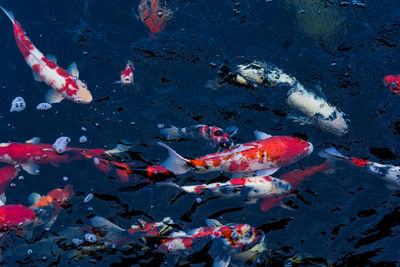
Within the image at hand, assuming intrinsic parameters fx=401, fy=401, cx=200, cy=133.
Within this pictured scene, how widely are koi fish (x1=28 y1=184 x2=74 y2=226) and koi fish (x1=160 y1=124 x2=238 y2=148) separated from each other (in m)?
1.75

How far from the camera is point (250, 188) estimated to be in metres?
5.87

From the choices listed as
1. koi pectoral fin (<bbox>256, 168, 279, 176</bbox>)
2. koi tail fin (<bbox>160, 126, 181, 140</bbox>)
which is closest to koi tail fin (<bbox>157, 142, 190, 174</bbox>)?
koi tail fin (<bbox>160, 126, 181, 140</bbox>)

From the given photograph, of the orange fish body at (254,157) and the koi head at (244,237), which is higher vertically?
the orange fish body at (254,157)

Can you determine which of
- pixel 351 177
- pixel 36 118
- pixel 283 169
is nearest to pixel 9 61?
pixel 36 118

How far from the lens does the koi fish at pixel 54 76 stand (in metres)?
6.96

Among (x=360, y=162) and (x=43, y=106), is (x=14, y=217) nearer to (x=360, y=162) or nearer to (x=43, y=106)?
(x=43, y=106)

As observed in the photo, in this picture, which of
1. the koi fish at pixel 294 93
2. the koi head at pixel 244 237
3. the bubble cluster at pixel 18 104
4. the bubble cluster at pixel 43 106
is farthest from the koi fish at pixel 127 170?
the koi fish at pixel 294 93

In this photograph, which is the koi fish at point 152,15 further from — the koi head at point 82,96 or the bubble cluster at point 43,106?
the bubble cluster at point 43,106

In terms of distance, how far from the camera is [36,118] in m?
6.83

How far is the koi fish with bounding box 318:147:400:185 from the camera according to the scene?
19.3ft

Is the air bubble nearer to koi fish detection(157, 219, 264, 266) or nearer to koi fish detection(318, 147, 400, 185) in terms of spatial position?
koi fish detection(157, 219, 264, 266)

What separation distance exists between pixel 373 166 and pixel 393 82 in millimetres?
1724

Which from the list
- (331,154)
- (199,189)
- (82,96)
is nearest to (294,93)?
(331,154)

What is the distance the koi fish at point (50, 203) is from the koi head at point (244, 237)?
2.45m
